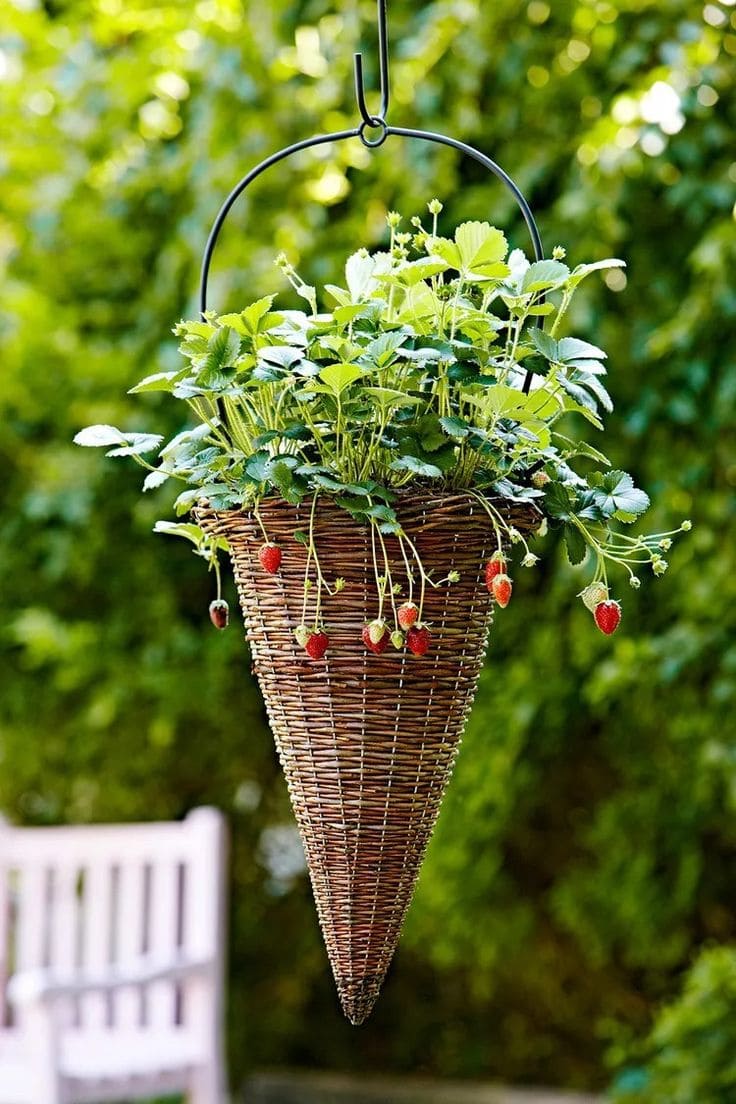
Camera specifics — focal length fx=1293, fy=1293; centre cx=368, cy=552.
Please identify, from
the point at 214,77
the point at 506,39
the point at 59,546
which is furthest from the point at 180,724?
the point at 506,39

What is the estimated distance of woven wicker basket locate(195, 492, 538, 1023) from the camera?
30.0 inches

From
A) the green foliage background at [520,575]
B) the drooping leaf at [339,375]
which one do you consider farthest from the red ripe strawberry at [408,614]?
the green foliage background at [520,575]

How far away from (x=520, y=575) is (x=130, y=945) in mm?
956

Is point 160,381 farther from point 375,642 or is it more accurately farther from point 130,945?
point 130,945

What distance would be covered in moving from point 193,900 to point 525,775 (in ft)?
2.13

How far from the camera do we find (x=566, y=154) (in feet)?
6.17

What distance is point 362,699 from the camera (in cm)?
77

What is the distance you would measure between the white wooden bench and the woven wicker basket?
1.30m

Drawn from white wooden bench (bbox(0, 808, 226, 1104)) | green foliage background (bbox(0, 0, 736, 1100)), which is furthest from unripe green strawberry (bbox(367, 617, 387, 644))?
white wooden bench (bbox(0, 808, 226, 1104))

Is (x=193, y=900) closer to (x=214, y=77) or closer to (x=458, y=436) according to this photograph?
(x=214, y=77)

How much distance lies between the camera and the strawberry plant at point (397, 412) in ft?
2.43

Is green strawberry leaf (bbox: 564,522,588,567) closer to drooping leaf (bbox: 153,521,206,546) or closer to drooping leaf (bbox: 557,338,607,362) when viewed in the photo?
drooping leaf (bbox: 557,338,607,362)

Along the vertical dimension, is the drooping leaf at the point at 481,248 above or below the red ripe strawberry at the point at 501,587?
above

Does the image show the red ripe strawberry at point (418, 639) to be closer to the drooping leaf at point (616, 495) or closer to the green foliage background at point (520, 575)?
the drooping leaf at point (616, 495)
